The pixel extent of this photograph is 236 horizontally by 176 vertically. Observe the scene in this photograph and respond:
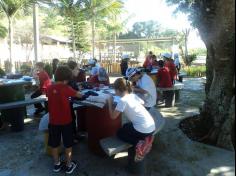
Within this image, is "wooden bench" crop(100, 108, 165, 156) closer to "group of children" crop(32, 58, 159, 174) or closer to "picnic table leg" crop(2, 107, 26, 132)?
"group of children" crop(32, 58, 159, 174)

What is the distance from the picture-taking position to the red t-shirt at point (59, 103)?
519 cm

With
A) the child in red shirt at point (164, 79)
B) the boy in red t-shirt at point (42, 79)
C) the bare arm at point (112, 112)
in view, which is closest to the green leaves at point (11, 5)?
the child in red shirt at point (164, 79)

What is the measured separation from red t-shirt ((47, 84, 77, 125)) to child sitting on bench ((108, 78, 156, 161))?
63cm

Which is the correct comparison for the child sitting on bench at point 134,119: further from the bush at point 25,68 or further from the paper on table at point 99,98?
the bush at point 25,68

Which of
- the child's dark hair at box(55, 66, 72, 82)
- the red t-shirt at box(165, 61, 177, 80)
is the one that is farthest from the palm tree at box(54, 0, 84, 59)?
the child's dark hair at box(55, 66, 72, 82)

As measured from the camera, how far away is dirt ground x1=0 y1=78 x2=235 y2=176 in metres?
5.45

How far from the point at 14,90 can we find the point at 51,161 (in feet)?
8.31

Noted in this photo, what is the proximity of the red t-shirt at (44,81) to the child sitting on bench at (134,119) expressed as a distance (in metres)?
3.25

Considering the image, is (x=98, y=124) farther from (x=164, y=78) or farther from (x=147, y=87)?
(x=164, y=78)

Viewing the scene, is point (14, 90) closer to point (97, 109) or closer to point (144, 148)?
point (97, 109)

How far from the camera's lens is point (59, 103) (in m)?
5.19

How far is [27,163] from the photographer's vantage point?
5848 millimetres

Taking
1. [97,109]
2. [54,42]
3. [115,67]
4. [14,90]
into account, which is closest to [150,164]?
[97,109]

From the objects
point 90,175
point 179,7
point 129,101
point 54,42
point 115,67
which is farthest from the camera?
point 54,42
